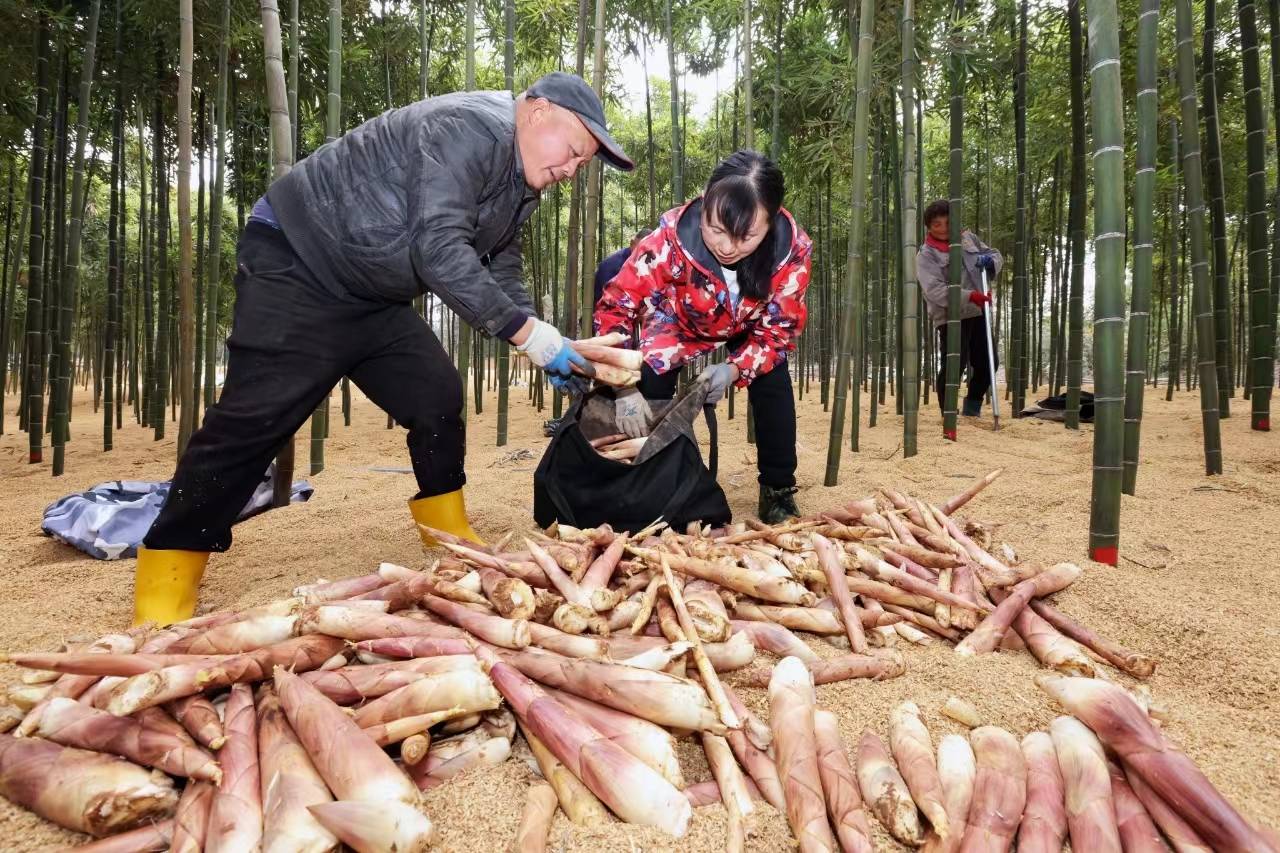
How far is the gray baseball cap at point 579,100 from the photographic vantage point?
1627mm

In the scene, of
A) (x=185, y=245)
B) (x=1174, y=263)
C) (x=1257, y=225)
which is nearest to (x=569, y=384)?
(x=185, y=245)

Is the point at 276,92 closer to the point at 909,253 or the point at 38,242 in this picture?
the point at 909,253

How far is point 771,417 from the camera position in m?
2.66

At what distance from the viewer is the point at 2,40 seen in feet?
14.9

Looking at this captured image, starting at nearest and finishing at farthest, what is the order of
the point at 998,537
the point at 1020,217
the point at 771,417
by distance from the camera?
the point at 998,537, the point at 771,417, the point at 1020,217

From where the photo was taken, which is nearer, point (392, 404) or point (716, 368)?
point (392, 404)

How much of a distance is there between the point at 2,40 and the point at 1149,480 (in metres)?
7.18

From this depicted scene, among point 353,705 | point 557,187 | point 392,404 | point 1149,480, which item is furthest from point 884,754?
point 557,187

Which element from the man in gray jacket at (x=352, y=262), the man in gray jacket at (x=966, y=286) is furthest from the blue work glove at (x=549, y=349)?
the man in gray jacket at (x=966, y=286)

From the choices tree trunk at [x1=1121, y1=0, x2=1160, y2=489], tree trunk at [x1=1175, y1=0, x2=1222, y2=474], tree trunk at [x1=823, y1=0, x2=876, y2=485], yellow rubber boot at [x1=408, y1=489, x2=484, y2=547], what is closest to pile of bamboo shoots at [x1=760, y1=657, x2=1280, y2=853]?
tree trunk at [x1=1121, y1=0, x2=1160, y2=489]

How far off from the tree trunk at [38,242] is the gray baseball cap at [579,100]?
440 centimetres

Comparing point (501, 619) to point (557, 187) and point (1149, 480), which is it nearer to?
point (1149, 480)

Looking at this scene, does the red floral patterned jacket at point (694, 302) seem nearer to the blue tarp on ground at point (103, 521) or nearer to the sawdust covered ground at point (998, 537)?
the sawdust covered ground at point (998, 537)

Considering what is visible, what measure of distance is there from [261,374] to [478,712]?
3.94ft
